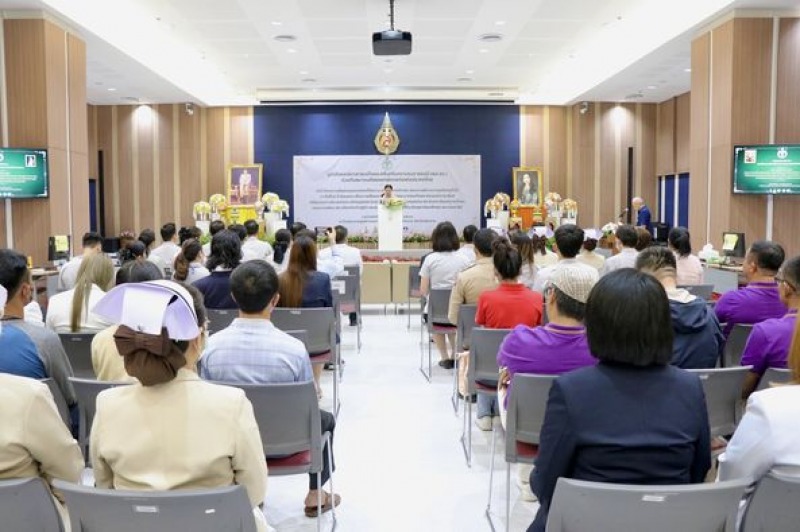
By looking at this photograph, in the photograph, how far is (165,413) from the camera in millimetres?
1853

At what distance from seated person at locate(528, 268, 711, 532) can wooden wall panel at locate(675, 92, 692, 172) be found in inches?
573

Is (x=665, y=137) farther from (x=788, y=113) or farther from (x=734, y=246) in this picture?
(x=734, y=246)

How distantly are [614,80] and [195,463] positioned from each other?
13.2m

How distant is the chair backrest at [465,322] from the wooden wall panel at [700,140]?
570 cm

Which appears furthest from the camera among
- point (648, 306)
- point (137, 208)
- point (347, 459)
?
point (137, 208)

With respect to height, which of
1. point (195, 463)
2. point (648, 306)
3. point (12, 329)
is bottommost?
point (195, 463)

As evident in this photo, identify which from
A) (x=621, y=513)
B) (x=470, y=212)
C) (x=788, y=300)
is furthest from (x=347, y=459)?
(x=470, y=212)

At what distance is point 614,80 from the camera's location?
44.5 ft

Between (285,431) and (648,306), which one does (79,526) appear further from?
(648,306)

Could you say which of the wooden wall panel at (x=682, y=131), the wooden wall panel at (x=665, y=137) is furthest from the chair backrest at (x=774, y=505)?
the wooden wall panel at (x=665, y=137)

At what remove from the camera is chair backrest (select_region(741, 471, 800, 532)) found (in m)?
1.81

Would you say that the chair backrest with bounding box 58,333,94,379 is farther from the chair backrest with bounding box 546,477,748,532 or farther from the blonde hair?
the chair backrest with bounding box 546,477,748,532

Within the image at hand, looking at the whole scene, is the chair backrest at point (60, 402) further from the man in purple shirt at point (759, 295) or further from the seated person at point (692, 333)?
the man in purple shirt at point (759, 295)

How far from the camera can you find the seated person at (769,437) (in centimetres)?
184
